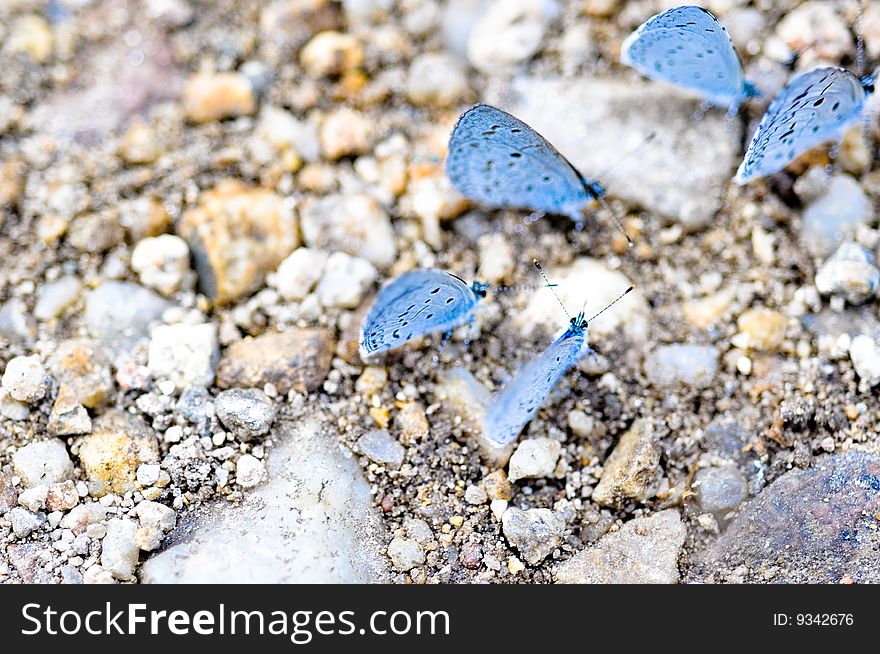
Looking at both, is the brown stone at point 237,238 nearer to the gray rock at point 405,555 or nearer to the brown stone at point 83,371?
the brown stone at point 83,371

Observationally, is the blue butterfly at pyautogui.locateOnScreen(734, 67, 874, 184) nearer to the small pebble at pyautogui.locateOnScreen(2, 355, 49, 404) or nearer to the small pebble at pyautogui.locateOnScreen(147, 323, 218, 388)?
the small pebble at pyautogui.locateOnScreen(147, 323, 218, 388)

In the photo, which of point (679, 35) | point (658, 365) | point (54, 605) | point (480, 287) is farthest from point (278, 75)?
point (54, 605)

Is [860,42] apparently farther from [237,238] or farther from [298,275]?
[237,238]

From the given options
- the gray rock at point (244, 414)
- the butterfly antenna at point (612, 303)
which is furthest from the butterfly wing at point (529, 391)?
the gray rock at point (244, 414)

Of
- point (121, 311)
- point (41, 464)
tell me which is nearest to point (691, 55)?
point (121, 311)

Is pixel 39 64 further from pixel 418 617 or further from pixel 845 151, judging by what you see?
pixel 845 151

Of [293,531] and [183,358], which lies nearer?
[293,531]
